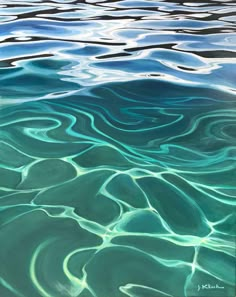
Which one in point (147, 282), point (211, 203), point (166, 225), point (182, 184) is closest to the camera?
point (147, 282)

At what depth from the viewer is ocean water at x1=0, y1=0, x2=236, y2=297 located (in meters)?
1.30

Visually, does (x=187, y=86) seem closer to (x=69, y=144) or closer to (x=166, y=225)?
(x=69, y=144)

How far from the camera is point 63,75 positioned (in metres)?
2.82

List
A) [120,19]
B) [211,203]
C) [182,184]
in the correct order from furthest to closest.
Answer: [120,19] < [182,184] < [211,203]

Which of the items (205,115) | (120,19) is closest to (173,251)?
(205,115)

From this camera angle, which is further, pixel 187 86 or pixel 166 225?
pixel 187 86

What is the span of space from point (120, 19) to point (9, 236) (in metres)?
3.21

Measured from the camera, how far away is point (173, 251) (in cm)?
137

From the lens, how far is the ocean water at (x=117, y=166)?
130 centimetres

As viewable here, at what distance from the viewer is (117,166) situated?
6.06 ft

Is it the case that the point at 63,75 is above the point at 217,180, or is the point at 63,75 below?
above
